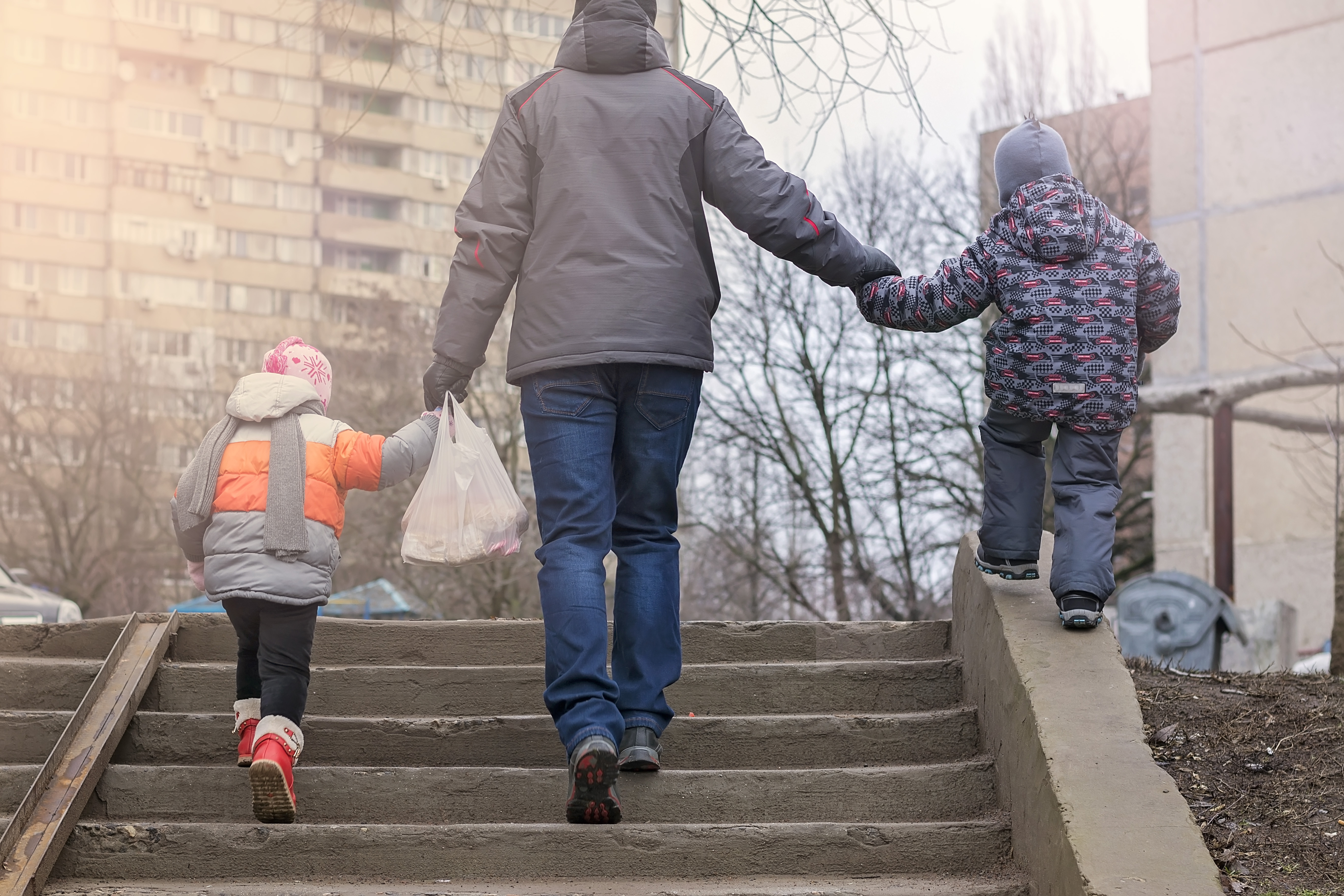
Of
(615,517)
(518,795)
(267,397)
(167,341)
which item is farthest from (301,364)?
(167,341)

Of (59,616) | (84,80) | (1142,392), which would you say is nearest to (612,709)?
(59,616)

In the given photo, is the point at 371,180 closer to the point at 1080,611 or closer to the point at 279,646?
the point at 279,646

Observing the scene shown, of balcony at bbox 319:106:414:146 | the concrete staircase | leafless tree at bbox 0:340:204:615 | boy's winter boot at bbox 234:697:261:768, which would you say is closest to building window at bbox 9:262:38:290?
balcony at bbox 319:106:414:146

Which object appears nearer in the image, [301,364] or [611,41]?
[611,41]

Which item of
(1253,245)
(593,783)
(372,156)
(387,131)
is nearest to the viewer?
(593,783)

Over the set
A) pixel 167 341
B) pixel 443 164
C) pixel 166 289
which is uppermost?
pixel 443 164

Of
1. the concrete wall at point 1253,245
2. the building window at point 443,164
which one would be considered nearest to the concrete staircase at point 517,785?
the concrete wall at point 1253,245

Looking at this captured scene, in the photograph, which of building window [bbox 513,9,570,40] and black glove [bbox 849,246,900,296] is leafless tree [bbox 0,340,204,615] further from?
black glove [bbox 849,246,900,296]

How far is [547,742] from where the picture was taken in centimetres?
430

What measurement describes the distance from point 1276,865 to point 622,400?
2110mm

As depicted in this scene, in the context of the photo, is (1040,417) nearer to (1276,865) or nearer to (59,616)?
(1276,865)

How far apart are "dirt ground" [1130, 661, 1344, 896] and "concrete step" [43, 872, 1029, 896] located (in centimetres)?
63

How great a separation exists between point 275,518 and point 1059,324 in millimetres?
2448

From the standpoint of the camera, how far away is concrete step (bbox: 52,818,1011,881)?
364cm
